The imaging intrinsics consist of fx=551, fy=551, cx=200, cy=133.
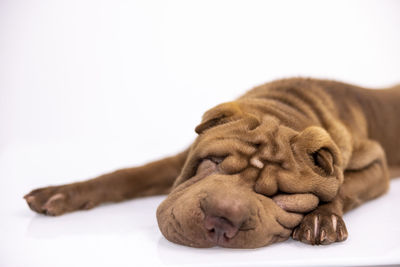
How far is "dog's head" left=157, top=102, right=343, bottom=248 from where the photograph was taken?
3.03 meters

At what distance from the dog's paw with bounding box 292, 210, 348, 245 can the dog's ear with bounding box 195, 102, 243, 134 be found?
80cm

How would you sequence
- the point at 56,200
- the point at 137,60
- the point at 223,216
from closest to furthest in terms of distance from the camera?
1. the point at 223,216
2. the point at 56,200
3. the point at 137,60

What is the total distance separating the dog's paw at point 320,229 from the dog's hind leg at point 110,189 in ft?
4.74

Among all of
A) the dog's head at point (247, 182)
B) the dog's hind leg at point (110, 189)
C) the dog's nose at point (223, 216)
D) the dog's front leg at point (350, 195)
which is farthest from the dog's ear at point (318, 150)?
the dog's hind leg at point (110, 189)

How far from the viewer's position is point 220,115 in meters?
3.64

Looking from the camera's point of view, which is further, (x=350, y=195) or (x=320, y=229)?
(x=350, y=195)

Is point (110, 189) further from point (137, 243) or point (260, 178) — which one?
point (260, 178)

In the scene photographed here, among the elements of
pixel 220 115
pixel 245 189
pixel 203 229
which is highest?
pixel 220 115

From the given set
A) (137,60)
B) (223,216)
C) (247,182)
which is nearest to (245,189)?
(247,182)

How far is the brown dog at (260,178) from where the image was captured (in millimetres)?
3070

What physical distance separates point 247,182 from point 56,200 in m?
1.55

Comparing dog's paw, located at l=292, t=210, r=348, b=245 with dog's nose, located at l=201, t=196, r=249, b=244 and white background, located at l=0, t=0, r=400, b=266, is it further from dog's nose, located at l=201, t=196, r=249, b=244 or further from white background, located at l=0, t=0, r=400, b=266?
white background, located at l=0, t=0, r=400, b=266

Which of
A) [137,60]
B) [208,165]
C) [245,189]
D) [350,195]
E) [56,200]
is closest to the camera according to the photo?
[245,189]

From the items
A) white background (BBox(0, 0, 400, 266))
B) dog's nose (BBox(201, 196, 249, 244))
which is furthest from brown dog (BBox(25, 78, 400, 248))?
white background (BBox(0, 0, 400, 266))
